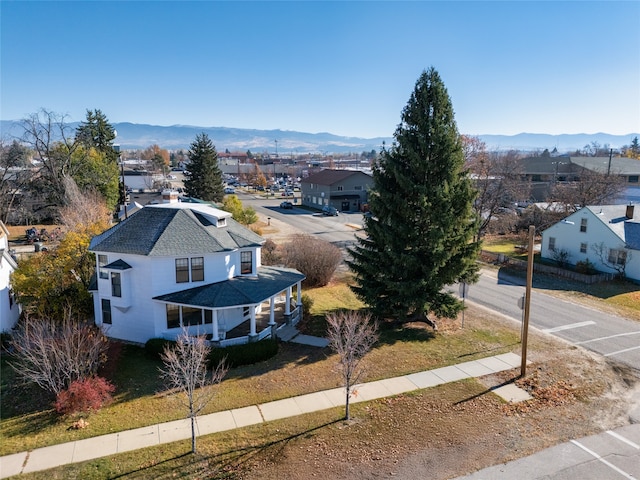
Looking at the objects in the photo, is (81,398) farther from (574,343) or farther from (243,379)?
(574,343)

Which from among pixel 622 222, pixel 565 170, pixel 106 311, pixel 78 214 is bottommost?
pixel 106 311

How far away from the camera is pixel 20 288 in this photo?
2297 cm

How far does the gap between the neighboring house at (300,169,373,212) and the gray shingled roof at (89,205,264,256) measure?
162 feet

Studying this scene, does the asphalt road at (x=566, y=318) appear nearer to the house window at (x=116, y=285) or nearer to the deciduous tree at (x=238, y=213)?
the house window at (x=116, y=285)

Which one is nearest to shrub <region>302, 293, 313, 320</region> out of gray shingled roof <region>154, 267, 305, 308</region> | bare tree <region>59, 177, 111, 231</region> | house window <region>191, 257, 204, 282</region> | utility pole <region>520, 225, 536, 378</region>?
gray shingled roof <region>154, 267, 305, 308</region>

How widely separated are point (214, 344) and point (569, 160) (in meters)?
80.3

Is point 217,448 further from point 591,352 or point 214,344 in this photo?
point 591,352

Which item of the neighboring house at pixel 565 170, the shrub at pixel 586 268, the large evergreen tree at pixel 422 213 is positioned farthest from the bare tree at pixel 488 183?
the large evergreen tree at pixel 422 213

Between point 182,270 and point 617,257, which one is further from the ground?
point 182,270

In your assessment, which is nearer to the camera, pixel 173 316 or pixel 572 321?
pixel 173 316

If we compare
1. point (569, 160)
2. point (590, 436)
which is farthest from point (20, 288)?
point (569, 160)

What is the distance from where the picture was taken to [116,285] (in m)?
22.4

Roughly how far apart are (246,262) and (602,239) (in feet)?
99.1

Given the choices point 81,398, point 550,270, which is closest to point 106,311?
point 81,398
